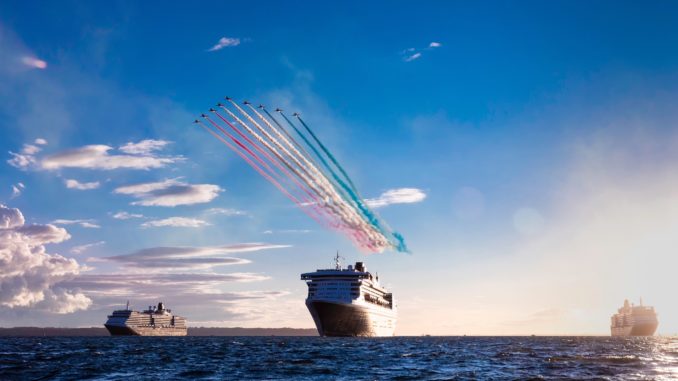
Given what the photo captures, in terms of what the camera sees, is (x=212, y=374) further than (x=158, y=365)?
No

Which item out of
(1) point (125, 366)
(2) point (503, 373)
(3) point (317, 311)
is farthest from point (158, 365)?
(3) point (317, 311)

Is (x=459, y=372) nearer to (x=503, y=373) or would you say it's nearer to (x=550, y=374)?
(x=503, y=373)

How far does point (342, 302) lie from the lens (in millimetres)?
128625

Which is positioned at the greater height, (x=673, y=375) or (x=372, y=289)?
(x=372, y=289)

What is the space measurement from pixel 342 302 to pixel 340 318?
4232 mm

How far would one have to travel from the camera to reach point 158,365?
181 feet

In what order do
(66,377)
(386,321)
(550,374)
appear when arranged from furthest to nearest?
(386,321)
(550,374)
(66,377)

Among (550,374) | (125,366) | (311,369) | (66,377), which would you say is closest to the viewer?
(66,377)

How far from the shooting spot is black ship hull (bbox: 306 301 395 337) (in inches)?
5074

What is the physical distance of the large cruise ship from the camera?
424 ft

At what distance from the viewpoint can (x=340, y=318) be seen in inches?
5094

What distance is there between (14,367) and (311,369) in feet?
98.3

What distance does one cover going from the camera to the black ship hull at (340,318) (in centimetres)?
12888

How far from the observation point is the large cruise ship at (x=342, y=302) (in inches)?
5089
